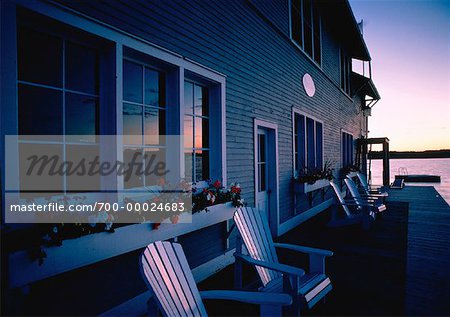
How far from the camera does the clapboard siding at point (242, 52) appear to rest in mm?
2980

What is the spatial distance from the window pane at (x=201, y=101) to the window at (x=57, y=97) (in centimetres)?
150

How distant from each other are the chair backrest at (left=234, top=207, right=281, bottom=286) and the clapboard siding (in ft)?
3.57

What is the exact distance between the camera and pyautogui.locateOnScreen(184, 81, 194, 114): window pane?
3.71 meters

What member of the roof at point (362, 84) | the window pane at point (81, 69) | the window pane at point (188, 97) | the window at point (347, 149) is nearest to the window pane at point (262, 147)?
the window pane at point (188, 97)

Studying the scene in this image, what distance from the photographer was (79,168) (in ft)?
8.00

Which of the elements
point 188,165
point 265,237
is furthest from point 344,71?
point 265,237

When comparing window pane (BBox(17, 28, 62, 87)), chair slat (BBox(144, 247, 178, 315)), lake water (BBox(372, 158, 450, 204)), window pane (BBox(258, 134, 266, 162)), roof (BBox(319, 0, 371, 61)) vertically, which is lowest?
lake water (BBox(372, 158, 450, 204))

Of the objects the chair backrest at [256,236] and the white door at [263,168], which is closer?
the chair backrest at [256,236]

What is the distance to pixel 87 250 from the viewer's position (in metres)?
2.00

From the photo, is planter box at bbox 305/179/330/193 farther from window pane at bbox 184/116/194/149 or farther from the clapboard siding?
window pane at bbox 184/116/194/149

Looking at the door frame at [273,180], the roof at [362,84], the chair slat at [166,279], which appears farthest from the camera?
the roof at [362,84]

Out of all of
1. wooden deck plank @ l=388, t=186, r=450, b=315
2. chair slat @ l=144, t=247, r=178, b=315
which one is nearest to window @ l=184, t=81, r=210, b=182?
chair slat @ l=144, t=247, r=178, b=315

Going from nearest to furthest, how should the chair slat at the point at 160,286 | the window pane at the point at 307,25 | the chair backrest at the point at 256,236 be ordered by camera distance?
1. the chair slat at the point at 160,286
2. the chair backrest at the point at 256,236
3. the window pane at the point at 307,25

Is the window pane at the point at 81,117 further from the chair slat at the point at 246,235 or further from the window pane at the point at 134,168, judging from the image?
the chair slat at the point at 246,235
